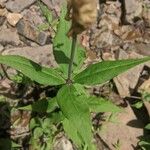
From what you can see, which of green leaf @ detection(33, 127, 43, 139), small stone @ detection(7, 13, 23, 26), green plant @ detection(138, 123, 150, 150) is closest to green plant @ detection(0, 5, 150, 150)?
green leaf @ detection(33, 127, 43, 139)

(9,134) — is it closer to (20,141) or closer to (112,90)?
(20,141)

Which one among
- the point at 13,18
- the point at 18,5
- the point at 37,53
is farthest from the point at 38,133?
the point at 18,5

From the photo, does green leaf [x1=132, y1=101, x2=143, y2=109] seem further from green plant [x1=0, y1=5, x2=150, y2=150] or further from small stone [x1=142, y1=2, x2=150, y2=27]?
small stone [x1=142, y1=2, x2=150, y2=27]

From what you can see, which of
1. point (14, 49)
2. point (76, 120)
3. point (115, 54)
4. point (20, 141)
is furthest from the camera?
point (115, 54)

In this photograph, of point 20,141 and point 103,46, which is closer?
point 20,141

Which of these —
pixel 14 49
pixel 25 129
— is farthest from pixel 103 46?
pixel 25 129

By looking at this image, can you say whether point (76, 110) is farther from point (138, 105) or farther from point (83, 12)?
point (138, 105)
